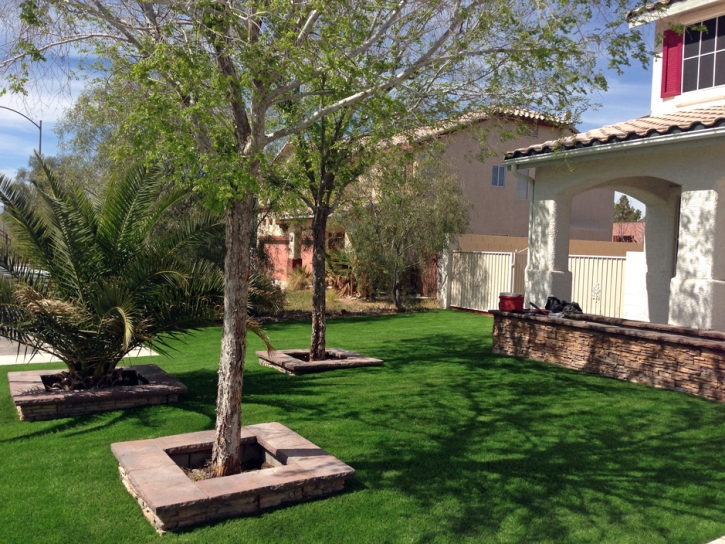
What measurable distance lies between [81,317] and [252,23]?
424 cm

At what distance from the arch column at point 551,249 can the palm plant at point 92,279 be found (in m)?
6.32

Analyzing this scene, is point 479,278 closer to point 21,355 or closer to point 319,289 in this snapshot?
point 319,289

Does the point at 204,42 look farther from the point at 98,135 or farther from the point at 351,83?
the point at 98,135

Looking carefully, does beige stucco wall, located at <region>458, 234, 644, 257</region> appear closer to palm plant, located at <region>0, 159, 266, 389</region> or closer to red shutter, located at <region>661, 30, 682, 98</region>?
red shutter, located at <region>661, 30, 682, 98</region>

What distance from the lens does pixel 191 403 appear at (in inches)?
332

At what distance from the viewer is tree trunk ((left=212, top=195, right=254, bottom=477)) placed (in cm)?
544

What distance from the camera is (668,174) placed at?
34.4 feet

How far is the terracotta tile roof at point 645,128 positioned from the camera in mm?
9562

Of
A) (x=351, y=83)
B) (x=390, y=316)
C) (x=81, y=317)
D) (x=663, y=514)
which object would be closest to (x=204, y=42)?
(x=351, y=83)

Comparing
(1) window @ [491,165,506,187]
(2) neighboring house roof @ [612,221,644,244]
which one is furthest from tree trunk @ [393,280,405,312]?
(2) neighboring house roof @ [612,221,644,244]

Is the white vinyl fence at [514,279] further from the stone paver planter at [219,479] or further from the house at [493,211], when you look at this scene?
the stone paver planter at [219,479]

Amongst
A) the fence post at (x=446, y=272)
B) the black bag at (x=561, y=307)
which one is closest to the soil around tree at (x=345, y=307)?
the fence post at (x=446, y=272)

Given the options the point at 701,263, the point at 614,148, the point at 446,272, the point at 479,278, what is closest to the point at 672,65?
the point at 614,148

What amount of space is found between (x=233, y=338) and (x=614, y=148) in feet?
25.6
